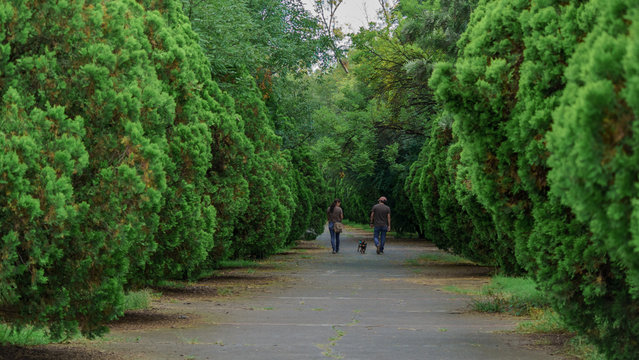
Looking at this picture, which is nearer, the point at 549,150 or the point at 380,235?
the point at 549,150

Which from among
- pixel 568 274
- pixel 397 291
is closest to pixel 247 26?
pixel 397 291

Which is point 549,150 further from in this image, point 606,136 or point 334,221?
point 334,221

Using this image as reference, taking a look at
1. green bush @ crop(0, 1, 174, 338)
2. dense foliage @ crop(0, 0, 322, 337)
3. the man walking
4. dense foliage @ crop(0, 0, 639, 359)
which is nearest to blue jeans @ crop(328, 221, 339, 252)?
the man walking

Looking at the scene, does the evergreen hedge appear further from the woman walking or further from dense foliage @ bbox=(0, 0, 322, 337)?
the woman walking

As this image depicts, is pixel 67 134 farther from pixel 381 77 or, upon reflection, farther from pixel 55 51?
pixel 381 77

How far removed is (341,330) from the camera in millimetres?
11398

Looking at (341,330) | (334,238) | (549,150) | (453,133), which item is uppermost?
(453,133)

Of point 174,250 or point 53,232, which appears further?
point 174,250

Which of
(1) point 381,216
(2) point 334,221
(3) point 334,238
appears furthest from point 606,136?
(3) point 334,238

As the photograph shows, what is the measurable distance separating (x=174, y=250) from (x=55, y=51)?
20.0ft

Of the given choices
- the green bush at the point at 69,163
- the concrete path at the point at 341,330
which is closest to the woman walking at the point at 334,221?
the concrete path at the point at 341,330

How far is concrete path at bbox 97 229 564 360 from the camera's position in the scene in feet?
31.1

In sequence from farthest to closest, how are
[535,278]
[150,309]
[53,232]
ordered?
1. [150,309]
2. [535,278]
3. [53,232]

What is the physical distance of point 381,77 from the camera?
31625mm
